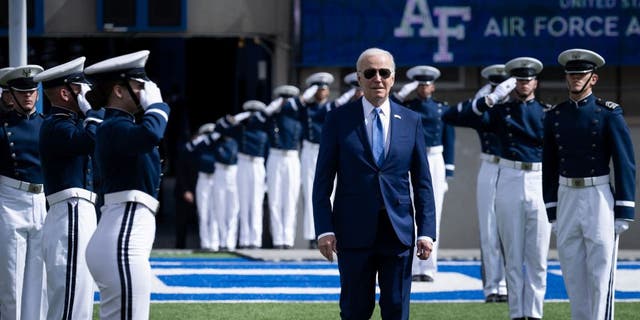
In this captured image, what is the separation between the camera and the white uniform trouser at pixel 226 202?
76.6 ft

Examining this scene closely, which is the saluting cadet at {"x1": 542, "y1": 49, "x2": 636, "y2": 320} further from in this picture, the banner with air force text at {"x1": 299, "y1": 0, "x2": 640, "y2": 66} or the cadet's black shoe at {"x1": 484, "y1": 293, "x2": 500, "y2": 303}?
the banner with air force text at {"x1": 299, "y1": 0, "x2": 640, "y2": 66}

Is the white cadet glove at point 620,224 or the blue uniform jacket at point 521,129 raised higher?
the blue uniform jacket at point 521,129

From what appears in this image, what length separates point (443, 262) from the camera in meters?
18.9

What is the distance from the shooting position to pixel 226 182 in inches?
937

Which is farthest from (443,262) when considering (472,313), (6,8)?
(6,8)

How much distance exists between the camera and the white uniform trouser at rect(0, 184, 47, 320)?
10484 mm

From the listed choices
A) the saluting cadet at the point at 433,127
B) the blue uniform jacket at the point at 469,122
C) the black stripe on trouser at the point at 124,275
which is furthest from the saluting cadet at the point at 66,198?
the saluting cadet at the point at 433,127

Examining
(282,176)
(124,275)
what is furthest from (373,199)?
(282,176)

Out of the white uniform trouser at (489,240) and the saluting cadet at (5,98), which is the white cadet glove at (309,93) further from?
the saluting cadet at (5,98)

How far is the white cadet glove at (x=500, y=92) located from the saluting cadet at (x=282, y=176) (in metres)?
9.31

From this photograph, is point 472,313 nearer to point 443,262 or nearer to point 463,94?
point 443,262

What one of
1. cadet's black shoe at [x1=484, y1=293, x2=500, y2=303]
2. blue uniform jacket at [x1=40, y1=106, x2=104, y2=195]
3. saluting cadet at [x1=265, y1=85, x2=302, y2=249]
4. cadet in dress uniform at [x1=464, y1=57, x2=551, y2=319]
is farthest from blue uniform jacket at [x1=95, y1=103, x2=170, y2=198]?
saluting cadet at [x1=265, y1=85, x2=302, y2=249]

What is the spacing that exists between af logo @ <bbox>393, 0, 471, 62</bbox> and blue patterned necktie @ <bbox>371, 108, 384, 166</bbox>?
12976 millimetres

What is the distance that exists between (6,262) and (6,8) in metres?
11.9
